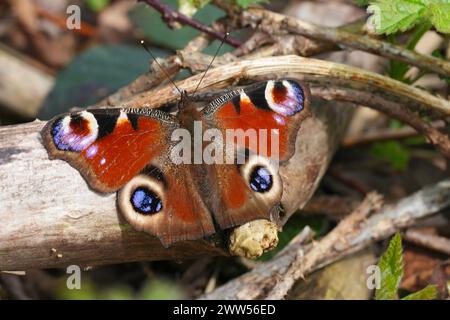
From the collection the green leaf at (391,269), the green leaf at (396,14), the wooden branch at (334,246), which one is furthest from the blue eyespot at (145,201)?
the green leaf at (396,14)

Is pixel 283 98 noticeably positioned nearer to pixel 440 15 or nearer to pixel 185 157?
pixel 185 157

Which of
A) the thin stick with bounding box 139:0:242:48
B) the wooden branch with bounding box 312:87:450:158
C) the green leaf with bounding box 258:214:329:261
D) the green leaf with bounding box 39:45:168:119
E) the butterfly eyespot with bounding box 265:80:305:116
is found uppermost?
the green leaf with bounding box 39:45:168:119

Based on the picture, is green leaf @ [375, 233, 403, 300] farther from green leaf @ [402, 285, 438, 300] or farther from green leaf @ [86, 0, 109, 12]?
green leaf @ [86, 0, 109, 12]

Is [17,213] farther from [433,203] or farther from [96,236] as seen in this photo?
[433,203]

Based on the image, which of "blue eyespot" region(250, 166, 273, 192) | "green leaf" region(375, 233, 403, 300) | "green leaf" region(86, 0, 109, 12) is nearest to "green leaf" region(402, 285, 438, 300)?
"green leaf" region(375, 233, 403, 300)

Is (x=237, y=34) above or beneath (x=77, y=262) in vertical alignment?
above

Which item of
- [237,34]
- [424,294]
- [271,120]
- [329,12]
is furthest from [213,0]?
[424,294]

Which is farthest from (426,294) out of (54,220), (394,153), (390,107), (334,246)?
(54,220)
